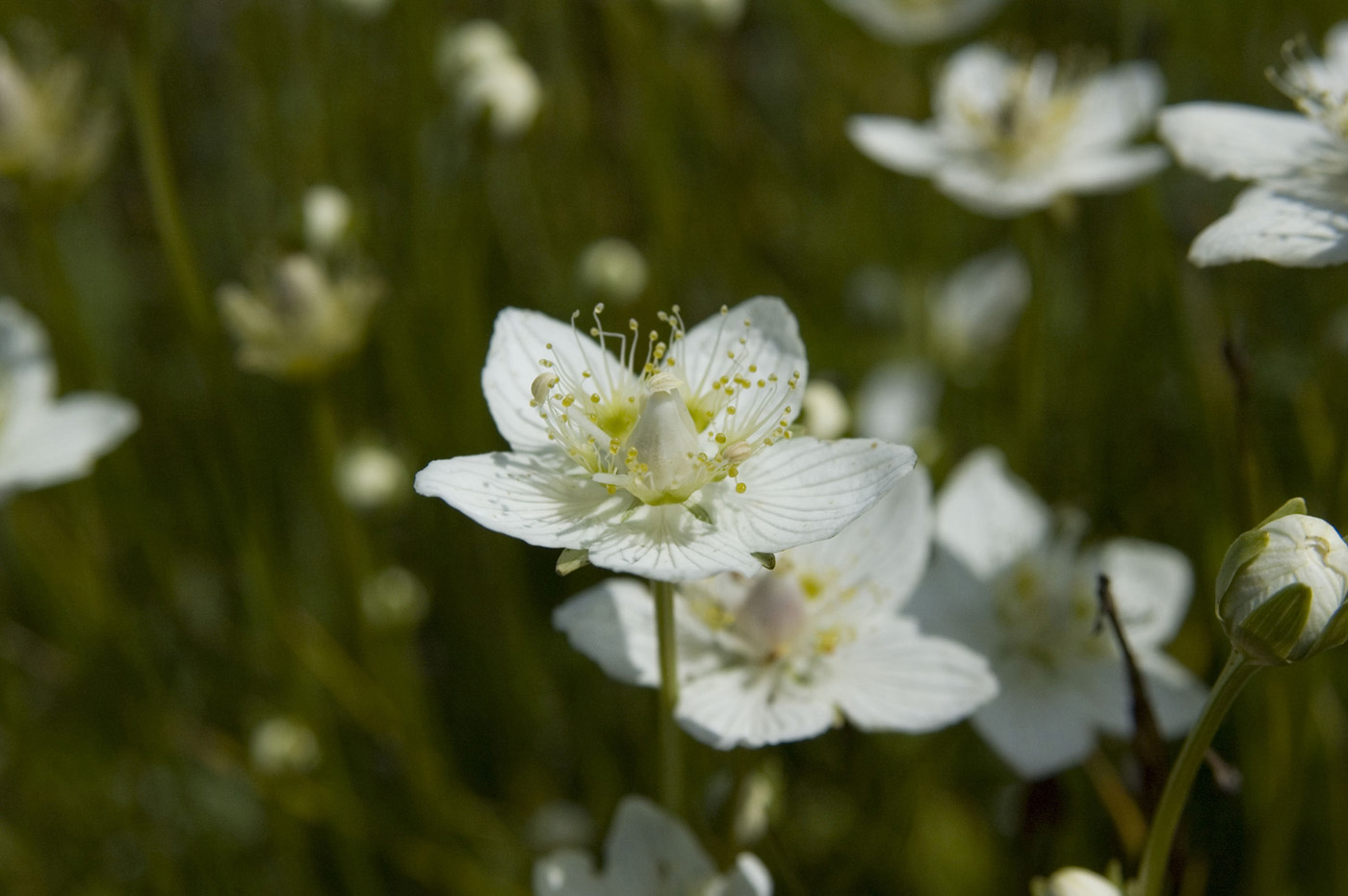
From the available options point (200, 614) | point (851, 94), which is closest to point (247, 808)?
point (200, 614)

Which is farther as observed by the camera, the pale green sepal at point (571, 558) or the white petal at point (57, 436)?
the white petal at point (57, 436)

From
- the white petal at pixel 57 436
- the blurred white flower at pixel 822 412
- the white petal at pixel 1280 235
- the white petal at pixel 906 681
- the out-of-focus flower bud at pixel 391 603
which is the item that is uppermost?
the white petal at pixel 1280 235

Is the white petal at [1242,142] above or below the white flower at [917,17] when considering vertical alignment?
below

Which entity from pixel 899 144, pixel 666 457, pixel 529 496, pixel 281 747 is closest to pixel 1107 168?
pixel 899 144

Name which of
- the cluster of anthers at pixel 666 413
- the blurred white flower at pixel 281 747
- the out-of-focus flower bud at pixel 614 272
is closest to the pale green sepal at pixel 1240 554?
the cluster of anthers at pixel 666 413

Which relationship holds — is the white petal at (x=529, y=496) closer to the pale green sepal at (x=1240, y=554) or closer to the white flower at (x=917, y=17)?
the pale green sepal at (x=1240, y=554)

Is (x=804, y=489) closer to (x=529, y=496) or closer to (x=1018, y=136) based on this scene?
(x=529, y=496)

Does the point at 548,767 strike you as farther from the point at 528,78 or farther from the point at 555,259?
the point at 528,78
